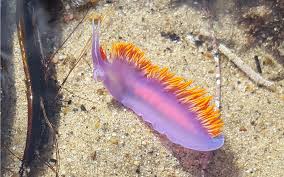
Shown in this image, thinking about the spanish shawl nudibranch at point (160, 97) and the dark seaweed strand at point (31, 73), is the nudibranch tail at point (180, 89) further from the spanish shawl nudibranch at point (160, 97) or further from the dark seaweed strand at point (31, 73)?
the dark seaweed strand at point (31, 73)

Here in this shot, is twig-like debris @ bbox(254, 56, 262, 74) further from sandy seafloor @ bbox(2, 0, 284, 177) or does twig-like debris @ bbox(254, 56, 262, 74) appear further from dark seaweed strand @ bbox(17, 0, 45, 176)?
dark seaweed strand @ bbox(17, 0, 45, 176)

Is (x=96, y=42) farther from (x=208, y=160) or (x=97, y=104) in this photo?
(x=208, y=160)

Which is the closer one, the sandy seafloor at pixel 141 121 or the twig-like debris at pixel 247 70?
the sandy seafloor at pixel 141 121

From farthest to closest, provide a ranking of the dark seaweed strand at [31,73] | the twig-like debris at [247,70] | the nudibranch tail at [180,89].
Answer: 1. the twig-like debris at [247,70]
2. the dark seaweed strand at [31,73]
3. the nudibranch tail at [180,89]

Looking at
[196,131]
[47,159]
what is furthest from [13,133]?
[196,131]

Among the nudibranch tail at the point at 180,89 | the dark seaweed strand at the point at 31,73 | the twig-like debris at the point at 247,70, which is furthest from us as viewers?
the twig-like debris at the point at 247,70

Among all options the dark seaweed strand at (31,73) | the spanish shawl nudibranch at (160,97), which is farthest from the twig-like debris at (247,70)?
the dark seaweed strand at (31,73)

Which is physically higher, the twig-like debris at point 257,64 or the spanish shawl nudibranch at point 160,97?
the spanish shawl nudibranch at point 160,97
